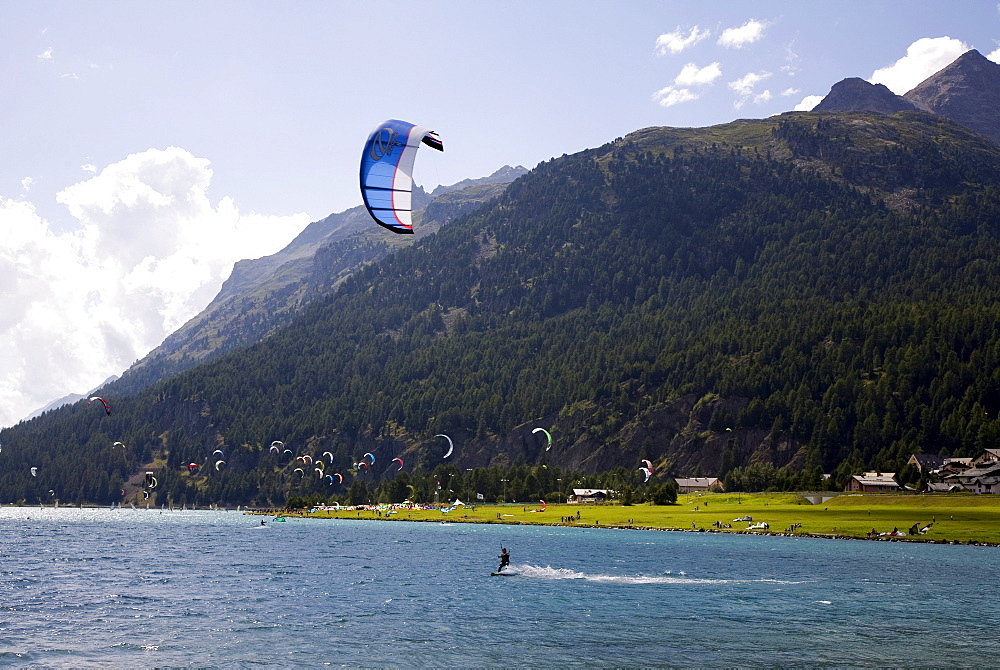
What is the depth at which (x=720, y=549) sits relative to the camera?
324 ft

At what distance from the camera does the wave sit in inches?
2670

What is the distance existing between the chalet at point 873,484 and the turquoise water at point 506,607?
72779mm

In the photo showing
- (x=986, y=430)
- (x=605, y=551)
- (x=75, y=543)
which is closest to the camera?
(x=605, y=551)

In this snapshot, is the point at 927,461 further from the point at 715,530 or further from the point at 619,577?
the point at 619,577

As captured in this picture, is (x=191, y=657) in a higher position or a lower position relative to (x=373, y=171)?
lower

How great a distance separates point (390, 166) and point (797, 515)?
11014 cm

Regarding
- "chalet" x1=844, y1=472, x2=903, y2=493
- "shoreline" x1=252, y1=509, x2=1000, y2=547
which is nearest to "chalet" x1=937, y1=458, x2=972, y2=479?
"chalet" x1=844, y1=472, x2=903, y2=493

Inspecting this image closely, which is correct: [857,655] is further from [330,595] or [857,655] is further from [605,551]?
[605,551]

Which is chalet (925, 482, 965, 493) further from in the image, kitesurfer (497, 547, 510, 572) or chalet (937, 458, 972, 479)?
kitesurfer (497, 547, 510, 572)

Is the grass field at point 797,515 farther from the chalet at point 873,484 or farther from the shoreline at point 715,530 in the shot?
the chalet at point 873,484

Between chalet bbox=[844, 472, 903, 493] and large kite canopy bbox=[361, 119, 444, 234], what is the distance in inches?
5682

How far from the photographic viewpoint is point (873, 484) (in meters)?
172

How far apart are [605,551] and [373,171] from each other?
6221cm

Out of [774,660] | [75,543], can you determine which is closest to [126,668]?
[774,660]
